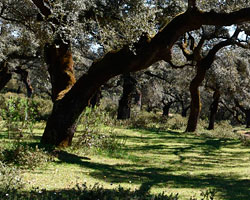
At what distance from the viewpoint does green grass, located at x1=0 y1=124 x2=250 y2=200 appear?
271 inches

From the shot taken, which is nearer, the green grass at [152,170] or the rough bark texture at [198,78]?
the green grass at [152,170]

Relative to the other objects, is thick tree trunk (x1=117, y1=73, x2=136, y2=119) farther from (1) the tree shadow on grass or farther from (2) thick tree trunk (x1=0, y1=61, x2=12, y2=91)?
(1) the tree shadow on grass

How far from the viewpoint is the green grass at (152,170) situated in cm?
687

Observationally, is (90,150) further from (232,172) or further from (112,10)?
(112,10)

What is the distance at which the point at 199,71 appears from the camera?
21.2 meters

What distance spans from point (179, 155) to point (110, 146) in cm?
293

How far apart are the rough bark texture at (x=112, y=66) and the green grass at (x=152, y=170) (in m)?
0.75

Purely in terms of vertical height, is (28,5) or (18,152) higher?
(28,5)

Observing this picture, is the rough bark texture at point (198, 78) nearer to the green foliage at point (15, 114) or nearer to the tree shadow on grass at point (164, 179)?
the tree shadow on grass at point (164, 179)

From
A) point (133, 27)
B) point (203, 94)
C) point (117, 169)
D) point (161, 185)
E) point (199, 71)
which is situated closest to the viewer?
point (161, 185)

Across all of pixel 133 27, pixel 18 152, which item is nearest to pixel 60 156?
pixel 18 152

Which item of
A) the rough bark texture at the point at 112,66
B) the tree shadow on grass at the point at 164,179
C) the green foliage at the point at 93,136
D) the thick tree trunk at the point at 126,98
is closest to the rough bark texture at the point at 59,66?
the rough bark texture at the point at 112,66

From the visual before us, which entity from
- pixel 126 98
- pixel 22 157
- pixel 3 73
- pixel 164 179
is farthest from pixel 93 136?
pixel 3 73

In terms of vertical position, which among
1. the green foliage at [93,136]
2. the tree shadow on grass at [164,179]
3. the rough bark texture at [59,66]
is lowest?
the tree shadow on grass at [164,179]
